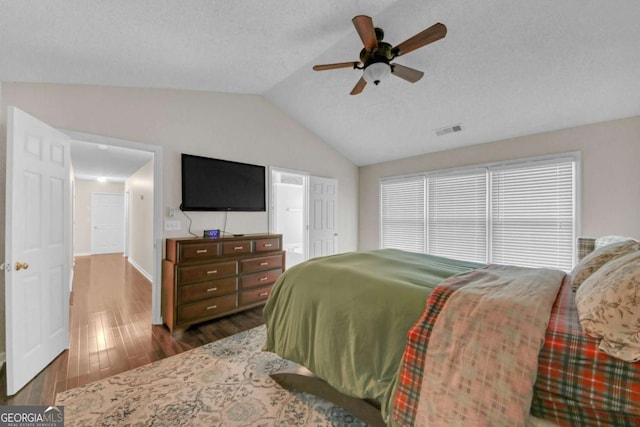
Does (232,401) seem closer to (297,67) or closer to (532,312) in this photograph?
(532,312)

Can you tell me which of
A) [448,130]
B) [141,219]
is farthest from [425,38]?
[141,219]

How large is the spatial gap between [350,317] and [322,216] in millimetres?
3511

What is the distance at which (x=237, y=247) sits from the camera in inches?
129

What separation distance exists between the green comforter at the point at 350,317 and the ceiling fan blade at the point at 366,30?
5.74 ft

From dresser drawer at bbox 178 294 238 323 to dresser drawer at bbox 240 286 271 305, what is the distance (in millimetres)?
98

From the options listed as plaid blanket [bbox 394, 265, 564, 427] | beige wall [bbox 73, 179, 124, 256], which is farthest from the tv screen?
beige wall [bbox 73, 179, 124, 256]

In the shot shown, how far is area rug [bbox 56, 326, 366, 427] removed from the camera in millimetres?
1631

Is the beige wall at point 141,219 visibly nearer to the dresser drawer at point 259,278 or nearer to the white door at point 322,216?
the dresser drawer at point 259,278

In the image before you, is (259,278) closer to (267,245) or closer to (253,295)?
(253,295)

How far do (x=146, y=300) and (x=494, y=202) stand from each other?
552 cm

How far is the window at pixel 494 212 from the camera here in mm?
3408

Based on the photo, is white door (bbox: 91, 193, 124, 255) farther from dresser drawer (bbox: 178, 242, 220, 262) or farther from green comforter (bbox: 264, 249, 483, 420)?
green comforter (bbox: 264, 249, 483, 420)

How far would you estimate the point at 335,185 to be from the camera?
17.0 ft

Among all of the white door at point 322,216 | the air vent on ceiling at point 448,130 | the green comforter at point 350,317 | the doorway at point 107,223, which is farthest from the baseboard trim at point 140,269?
the air vent on ceiling at point 448,130
